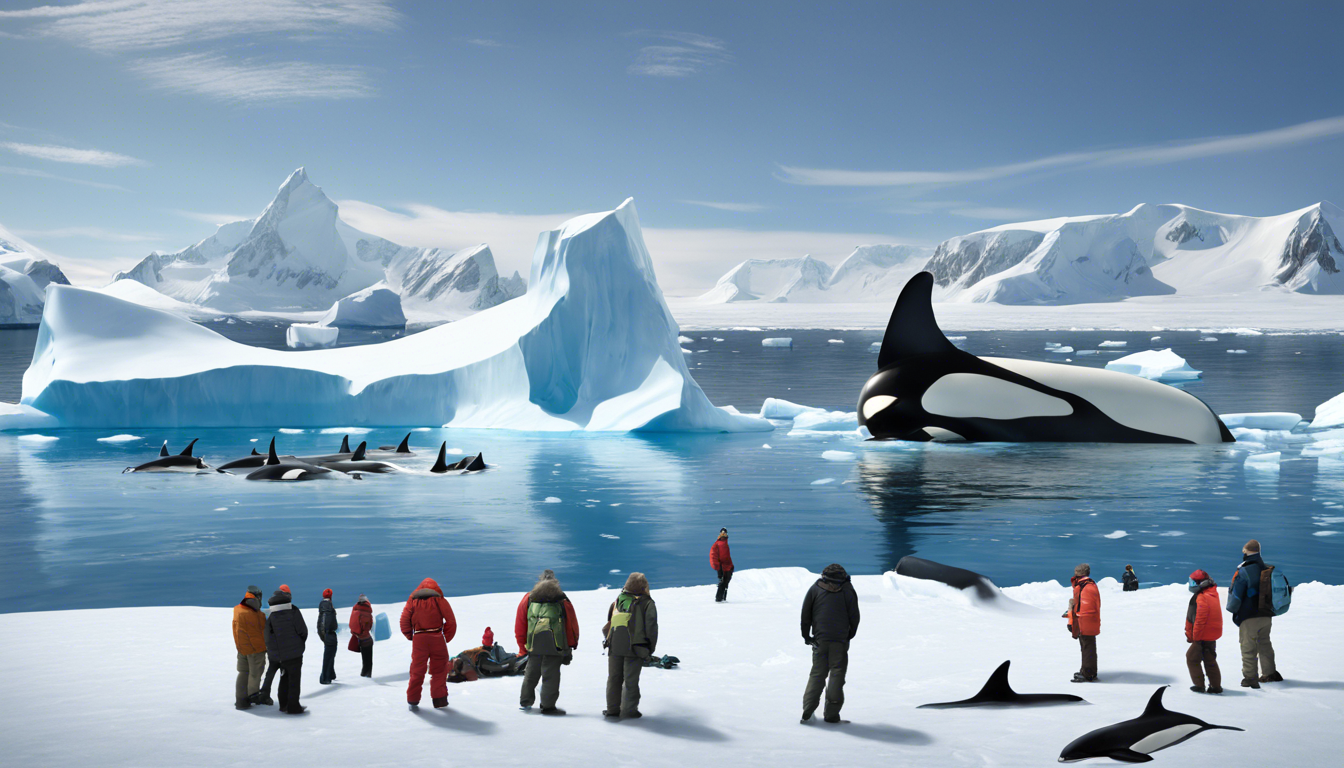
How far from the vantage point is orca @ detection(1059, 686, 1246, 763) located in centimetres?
623

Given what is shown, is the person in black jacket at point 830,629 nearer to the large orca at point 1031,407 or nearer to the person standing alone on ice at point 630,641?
the person standing alone on ice at point 630,641

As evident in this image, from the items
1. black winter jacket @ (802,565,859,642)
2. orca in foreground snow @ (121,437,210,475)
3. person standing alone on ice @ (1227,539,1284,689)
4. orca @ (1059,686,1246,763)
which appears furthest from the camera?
orca in foreground snow @ (121,437,210,475)

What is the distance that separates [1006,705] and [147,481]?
18.5m

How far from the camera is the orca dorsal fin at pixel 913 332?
2773 cm

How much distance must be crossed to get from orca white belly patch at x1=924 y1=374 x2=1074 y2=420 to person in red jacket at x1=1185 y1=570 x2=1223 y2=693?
18.3m

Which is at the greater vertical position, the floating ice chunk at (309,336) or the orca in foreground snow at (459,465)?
the floating ice chunk at (309,336)

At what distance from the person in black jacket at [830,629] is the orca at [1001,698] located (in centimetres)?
96

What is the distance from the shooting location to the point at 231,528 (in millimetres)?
16047

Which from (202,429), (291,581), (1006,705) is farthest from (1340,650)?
(202,429)

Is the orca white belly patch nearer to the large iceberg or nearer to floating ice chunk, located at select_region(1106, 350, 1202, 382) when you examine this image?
the large iceberg

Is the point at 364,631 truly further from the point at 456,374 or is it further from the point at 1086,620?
the point at 456,374

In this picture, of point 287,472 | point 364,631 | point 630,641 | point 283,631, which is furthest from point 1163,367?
point 283,631

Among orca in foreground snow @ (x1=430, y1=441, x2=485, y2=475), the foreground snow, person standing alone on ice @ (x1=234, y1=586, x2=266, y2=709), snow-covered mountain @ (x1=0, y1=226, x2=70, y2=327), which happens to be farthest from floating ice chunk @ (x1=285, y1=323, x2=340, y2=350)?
person standing alone on ice @ (x1=234, y1=586, x2=266, y2=709)

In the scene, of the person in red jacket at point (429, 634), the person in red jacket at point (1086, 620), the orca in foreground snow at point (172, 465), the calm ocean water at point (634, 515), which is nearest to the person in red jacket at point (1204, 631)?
the person in red jacket at point (1086, 620)
